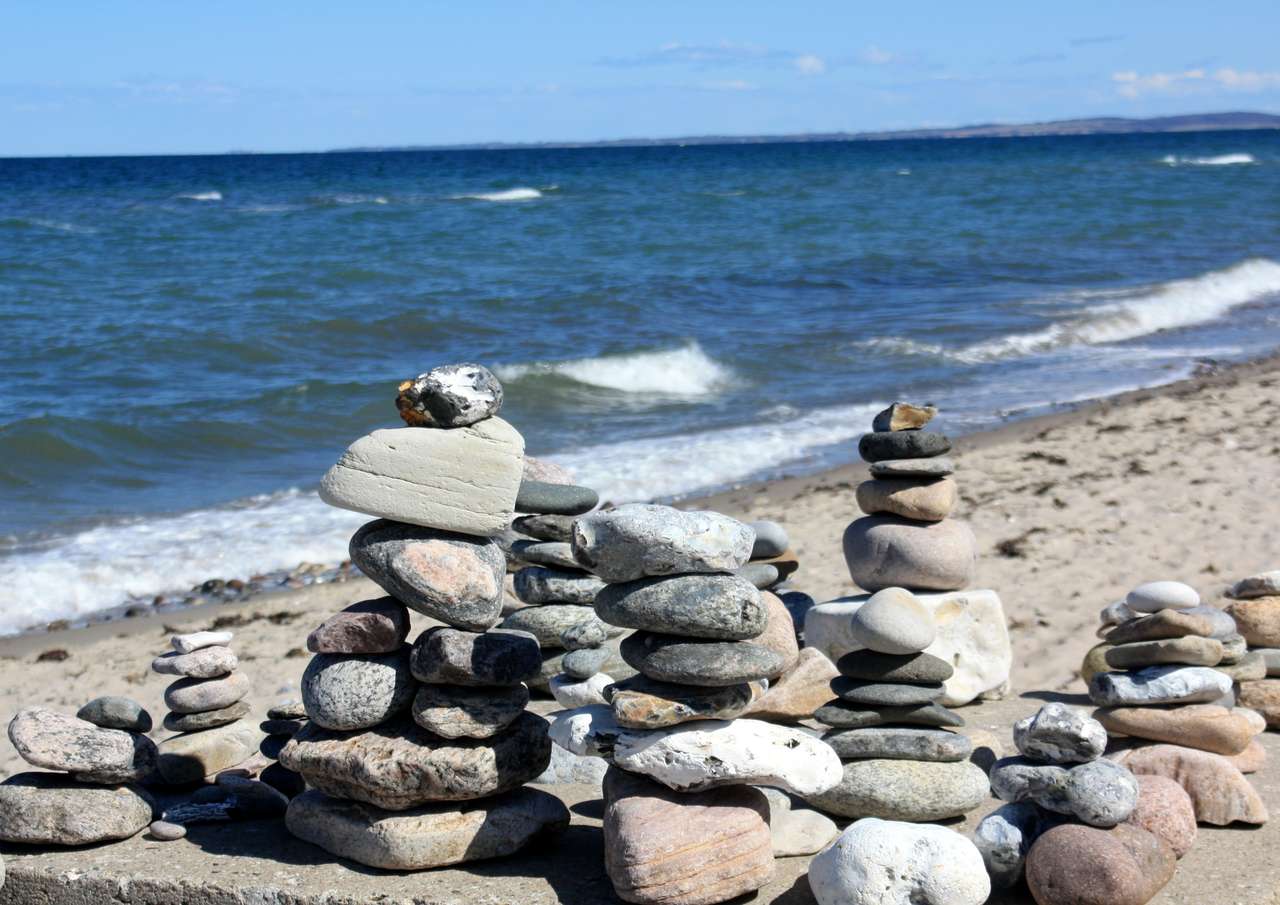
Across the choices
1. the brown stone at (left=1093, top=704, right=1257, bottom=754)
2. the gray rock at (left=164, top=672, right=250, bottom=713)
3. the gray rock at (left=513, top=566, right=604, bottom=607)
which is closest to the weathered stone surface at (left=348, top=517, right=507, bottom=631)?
the gray rock at (left=164, top=672, right=250, bottom=713)

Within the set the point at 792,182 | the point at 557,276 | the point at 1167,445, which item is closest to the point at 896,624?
the point at 1167,445

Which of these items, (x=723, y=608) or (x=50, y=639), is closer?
(x=723, y=608)

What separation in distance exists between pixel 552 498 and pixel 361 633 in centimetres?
163

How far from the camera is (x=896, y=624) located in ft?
17.7

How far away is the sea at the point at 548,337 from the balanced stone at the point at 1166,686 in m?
7.05

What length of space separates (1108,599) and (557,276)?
20.1 metres

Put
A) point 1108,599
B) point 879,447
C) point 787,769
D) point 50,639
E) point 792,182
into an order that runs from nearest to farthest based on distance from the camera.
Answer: point 787,769, point 879,447, point 1108,599, point 50,639, point 792,182

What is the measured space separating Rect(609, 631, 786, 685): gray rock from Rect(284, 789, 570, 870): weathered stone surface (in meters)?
0.74

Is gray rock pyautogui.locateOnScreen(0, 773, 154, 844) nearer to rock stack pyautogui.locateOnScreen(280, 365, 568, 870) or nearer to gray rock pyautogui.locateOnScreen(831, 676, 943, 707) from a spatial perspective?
rock stack pyautogui.locateOnScreen(280, 365, 568, 870)

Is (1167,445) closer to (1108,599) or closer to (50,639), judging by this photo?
(1108,599)

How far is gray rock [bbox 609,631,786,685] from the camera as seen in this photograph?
4727mm

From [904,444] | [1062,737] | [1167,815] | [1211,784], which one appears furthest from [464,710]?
[1211,784]

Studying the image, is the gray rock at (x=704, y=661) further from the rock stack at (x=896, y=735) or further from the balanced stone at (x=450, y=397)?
the balanced stone at (x=450, y=397)

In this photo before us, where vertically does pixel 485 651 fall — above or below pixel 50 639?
above
